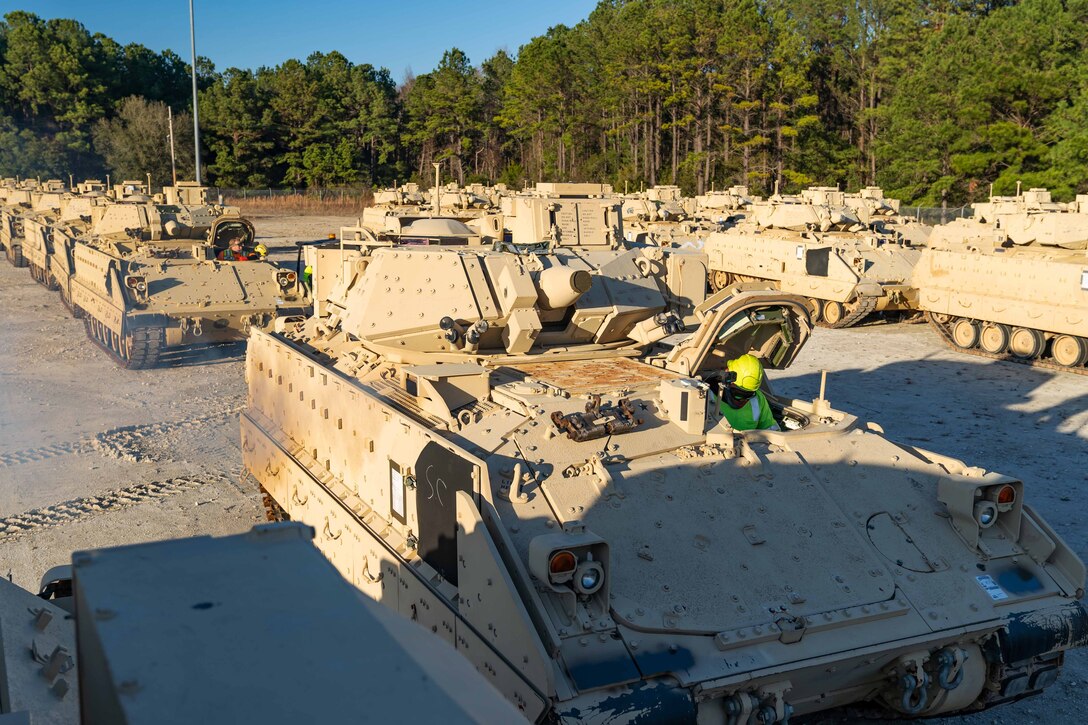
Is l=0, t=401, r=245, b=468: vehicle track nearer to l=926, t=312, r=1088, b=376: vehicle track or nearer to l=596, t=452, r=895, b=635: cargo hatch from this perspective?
l=596, t=452, r=895, b=635: cargo hatch

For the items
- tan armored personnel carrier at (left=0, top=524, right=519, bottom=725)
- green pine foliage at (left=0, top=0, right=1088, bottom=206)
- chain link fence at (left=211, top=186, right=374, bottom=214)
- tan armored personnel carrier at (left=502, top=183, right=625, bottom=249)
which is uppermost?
green pine foliage at (left=0, top=0, right=1088, bottom=206)

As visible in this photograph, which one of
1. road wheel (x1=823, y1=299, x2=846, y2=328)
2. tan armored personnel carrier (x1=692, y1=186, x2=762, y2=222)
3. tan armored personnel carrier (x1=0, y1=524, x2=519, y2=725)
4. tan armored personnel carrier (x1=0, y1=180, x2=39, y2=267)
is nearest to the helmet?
tan armored personnel carrier (x1=0, y1=524, x2=519, y2=725)

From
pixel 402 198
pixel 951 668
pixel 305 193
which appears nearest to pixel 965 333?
pixel 951 668

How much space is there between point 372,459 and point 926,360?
14369mm

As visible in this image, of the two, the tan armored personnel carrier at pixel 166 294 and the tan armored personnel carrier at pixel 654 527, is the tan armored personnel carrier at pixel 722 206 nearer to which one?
the tan armored personnel carrier at pixel 166 294

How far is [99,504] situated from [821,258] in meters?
17.4

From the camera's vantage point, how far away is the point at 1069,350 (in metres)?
18.0

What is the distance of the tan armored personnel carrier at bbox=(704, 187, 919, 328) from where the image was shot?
22.1 metres

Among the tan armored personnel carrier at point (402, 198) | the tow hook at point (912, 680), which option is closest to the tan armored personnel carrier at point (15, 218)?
the tan armored personnel carrier at point (402, 198)

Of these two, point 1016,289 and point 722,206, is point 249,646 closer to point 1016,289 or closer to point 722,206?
point 1016,289

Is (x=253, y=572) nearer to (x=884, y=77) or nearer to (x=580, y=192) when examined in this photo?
(x=580, y=192)

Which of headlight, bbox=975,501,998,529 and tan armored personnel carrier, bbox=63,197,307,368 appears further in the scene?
tan armored personnel carrier, bbox=63,197,307,368

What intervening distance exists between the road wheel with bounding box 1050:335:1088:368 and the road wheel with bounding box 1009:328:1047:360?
0.25 metres

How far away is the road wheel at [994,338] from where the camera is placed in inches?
753
